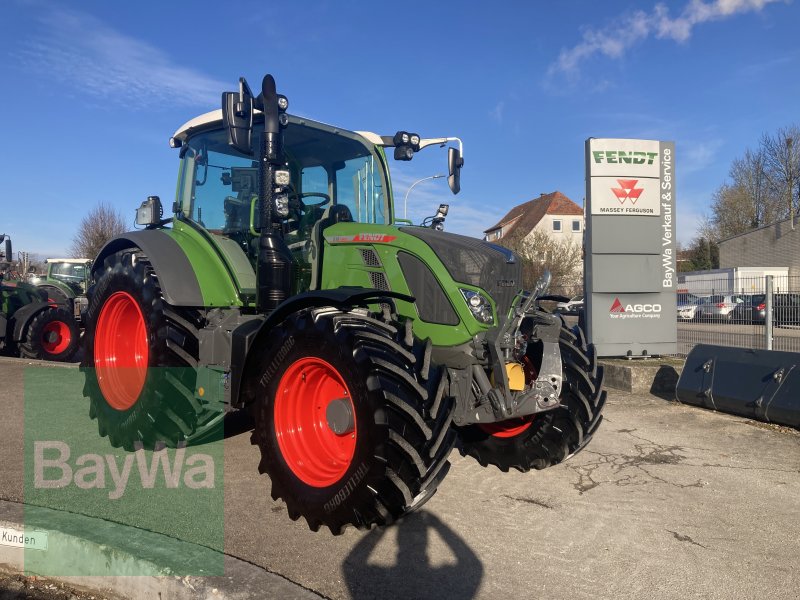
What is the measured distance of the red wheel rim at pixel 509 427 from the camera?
186 inches

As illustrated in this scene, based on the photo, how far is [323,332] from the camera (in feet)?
12.0

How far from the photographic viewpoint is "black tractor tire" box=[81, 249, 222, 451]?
193 inches

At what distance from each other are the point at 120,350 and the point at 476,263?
11.4 feet

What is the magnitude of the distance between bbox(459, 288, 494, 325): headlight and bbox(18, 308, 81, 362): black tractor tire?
35.0ft

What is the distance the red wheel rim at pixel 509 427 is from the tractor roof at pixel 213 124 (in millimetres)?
2666

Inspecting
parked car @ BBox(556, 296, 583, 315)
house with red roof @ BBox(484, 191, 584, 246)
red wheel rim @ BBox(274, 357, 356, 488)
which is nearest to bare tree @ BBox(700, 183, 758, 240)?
house with red roof @ BBox(484, 191, 584, 246)

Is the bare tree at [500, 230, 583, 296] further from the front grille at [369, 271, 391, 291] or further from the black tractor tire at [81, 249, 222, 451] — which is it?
the front grille at [369, 271, 391, 291]

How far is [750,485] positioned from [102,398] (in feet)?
17.2

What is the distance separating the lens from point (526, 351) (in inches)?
173

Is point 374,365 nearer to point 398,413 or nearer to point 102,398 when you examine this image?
point 398,413

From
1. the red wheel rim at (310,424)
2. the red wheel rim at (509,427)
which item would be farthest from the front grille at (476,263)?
the red wheel rim at (310,424)

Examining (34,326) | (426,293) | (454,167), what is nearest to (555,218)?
(34,326)

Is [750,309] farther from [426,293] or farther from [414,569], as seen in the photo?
[414,569]

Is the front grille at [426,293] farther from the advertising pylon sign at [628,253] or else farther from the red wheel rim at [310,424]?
the advertising pylon sign at [628,253]
